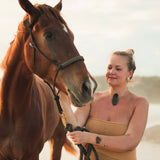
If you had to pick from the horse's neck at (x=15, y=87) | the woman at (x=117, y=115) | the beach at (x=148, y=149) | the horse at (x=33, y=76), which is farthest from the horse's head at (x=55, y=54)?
the beach at (x=148, y=149)

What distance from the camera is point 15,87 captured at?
8.89ft

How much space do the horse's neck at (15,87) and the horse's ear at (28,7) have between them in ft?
1.33

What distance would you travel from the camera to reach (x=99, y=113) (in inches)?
93.5

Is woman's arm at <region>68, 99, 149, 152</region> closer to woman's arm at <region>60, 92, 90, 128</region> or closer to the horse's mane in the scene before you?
woman's arm at <region>60, 92, 90, 128</region>

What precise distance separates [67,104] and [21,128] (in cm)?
73

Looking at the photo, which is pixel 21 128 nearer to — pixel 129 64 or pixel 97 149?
pixel 97 149

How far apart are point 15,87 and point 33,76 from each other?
23cm

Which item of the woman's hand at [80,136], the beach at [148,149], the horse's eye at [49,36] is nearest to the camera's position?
the woman's hand at [80,136]

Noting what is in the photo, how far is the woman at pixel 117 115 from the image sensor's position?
216cm

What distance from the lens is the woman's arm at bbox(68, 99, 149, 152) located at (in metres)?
2.05

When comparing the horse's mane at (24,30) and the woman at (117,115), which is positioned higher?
the horse's mane at (24,30)

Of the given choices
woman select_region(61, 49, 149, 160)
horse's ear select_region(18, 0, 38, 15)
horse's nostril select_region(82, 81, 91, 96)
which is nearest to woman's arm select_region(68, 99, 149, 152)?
woman select_region(61, 49, 149, 160)

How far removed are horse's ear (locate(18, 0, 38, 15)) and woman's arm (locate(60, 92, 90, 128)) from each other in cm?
82

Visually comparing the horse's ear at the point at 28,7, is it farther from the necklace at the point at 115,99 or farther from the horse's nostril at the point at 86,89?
the necklace at the point at 115,99
